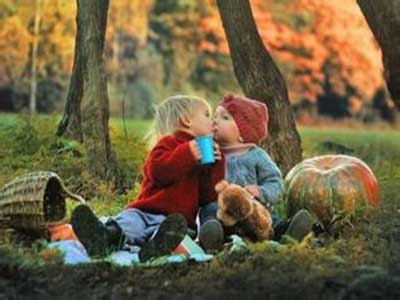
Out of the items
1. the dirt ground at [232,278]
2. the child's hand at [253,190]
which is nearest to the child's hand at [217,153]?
the child's hand at [253,190]

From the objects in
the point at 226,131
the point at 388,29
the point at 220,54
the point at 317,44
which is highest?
the point at 388,29

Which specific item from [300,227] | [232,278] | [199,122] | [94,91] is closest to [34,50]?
[94,91]

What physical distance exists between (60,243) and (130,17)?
3448 cm

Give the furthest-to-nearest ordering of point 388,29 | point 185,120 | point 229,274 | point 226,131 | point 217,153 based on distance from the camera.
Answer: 1. point 388,29
2. point 226,131
3. point 185,120
4. point 217,153
5. point 229,274

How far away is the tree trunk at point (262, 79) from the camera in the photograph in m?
9.25

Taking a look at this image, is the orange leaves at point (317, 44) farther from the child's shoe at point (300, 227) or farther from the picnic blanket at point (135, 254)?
the picnic blanket at point (135, 254)

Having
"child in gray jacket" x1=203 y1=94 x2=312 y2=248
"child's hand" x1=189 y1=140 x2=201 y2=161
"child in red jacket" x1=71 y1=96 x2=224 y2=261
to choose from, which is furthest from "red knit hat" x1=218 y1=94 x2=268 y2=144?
"child's hand" x1=189 y1=140 x2=201 y2=161

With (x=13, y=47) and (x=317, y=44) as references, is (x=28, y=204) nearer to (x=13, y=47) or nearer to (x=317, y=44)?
Answer: (x=13, y=47)

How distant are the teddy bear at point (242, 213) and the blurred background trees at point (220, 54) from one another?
30009 millimetres

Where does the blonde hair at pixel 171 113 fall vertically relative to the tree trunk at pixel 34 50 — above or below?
above

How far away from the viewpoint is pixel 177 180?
6.66m

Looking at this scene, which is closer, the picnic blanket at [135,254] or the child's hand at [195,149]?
the picnic blanket at [135,254]

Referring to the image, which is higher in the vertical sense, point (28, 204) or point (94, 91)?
point (94, 91)

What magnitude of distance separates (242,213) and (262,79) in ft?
10.2
